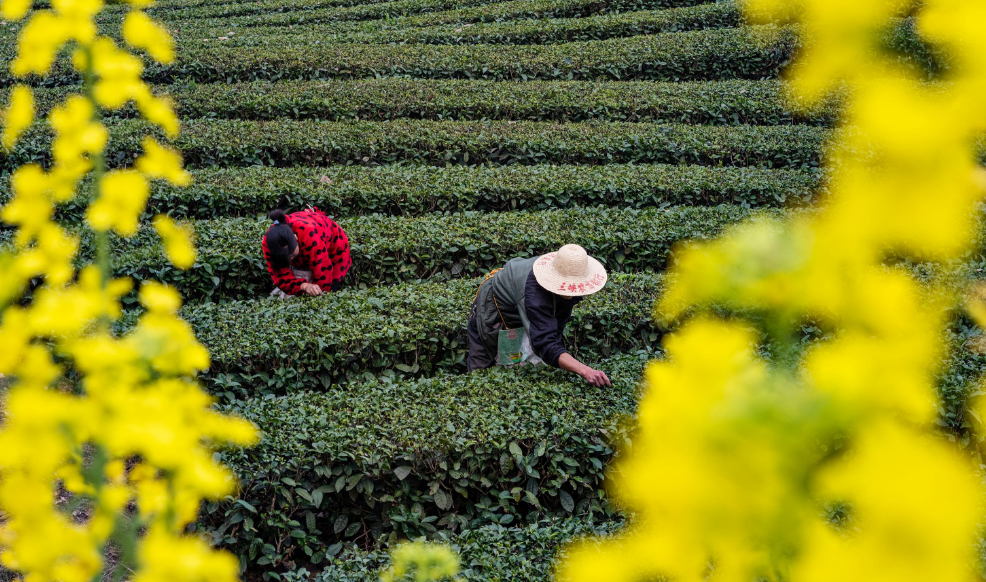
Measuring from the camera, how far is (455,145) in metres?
8.10

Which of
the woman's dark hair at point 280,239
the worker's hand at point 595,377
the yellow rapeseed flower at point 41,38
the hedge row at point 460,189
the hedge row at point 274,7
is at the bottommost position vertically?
the worker's hand at point 595,377

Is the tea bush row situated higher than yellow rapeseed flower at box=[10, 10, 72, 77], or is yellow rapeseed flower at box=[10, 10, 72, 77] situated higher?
yellow rapeseed flower at box=[10, 10, 72, 77]

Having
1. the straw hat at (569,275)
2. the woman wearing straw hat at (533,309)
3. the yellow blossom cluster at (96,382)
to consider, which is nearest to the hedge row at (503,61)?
the woman wearing straw hat at (533,309)

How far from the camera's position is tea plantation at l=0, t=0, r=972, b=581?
12.2ft

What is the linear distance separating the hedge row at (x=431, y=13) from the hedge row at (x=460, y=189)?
6.26m

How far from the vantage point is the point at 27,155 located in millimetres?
7617

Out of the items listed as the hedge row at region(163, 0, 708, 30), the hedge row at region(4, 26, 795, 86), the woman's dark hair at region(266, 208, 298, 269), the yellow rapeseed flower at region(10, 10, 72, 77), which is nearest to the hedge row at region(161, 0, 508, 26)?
the hedge row at region(163, 0, 708, 30)

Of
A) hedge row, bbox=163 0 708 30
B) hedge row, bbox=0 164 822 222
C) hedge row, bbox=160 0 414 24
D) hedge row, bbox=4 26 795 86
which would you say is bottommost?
hedge row, bbox=0 164 822 222

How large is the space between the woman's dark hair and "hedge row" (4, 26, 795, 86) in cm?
617

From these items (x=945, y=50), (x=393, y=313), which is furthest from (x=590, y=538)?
(x=945, y=50)

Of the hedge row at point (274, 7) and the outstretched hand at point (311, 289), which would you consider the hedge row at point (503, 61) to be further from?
the outstretched hand at point (311, 289)

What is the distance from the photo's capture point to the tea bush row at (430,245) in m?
5.81

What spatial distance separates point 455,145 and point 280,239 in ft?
12.4

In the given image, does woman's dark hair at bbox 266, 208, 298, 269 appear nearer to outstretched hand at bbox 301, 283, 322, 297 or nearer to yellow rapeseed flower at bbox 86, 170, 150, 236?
outstretched hand at bbox 301, 283, 322, 297
